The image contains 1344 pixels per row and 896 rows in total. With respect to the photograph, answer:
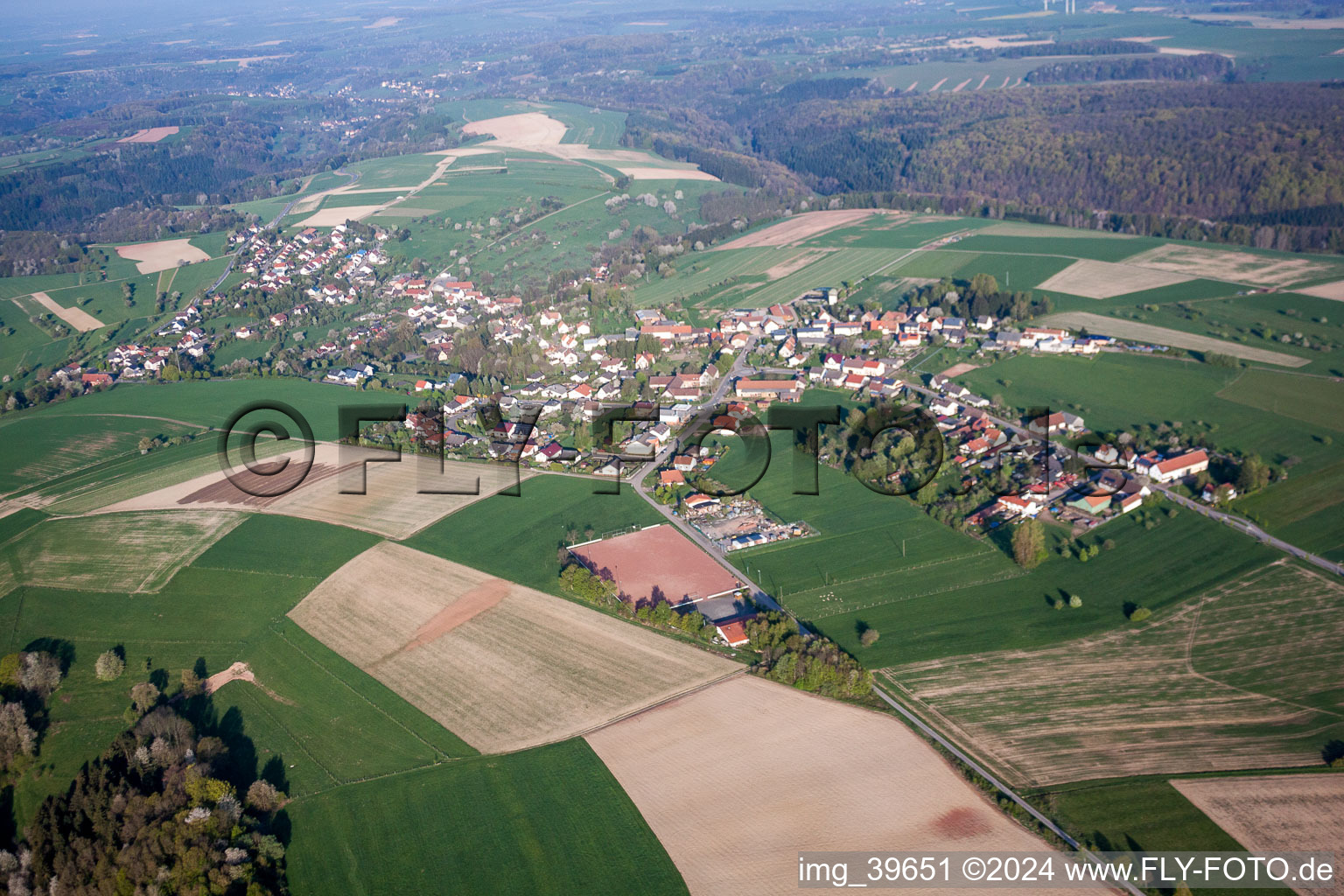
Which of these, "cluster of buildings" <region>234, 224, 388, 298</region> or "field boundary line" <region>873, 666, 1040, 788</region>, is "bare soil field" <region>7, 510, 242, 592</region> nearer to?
"field boundary line" <region>873, 666, 1040, 788</region>

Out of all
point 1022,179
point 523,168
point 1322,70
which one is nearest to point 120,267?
point 523,168

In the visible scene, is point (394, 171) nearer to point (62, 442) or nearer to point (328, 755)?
point (62, 442)

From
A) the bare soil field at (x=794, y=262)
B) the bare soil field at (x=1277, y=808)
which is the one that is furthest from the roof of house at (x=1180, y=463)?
the bare soil field at (x=794, y=262)

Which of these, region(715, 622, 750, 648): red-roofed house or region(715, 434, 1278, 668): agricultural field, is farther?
region(715, 622, 750, 648): red-roofed house

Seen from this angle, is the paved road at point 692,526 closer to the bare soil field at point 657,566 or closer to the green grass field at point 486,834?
the bare soil field at point 657,566

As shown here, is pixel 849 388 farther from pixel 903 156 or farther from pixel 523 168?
pixel 523 168

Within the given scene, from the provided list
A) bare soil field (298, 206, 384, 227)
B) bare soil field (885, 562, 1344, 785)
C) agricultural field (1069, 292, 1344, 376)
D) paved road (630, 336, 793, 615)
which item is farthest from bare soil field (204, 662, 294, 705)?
bare soil field (298, 206, 384, 227)

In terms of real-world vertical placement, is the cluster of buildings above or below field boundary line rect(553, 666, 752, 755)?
above
